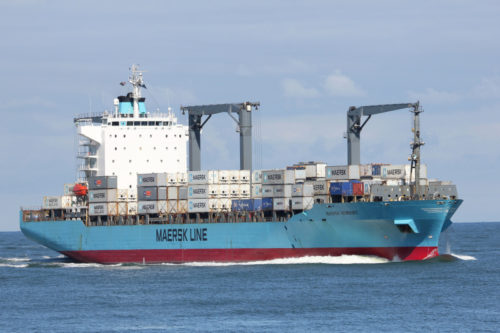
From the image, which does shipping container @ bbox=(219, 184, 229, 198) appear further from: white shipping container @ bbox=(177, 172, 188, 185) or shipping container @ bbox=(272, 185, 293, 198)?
shipping container @ bbox=(272, 185, 293, 198)

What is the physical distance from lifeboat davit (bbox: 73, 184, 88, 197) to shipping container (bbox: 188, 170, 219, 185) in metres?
11.0

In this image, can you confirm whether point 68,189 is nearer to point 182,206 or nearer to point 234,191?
point 182,206

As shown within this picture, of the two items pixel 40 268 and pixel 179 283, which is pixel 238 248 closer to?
pixel 179 283

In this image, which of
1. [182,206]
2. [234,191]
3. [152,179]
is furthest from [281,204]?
[152,179]

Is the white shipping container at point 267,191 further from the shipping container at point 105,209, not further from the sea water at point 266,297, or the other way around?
the shipping container at point 105,209

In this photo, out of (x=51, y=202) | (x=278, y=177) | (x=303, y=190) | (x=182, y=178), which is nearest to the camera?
(x=303, y=190)

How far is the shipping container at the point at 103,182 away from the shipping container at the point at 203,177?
7075 mm

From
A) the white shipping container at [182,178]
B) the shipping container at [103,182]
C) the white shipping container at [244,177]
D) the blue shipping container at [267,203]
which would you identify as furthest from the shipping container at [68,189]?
the blue shipping container at [267,203]

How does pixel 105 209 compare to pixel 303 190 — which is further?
pixel 105 209

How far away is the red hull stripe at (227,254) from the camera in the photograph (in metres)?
56.9

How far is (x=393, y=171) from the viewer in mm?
58250

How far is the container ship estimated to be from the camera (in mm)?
56531

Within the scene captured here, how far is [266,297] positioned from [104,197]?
2673cm

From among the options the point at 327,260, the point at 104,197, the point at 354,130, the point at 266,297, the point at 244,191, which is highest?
the point at 354,130
